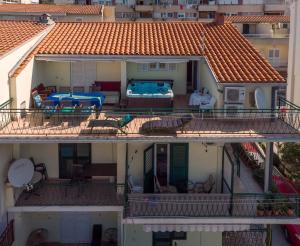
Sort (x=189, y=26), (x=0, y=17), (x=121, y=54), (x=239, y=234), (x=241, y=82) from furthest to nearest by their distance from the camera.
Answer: (x=0, y=17), (x=189, y=26), (x=239, y=234), (x=121, y=54), (x=241, y=82)

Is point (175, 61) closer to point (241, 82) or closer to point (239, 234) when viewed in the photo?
point (241, 82)

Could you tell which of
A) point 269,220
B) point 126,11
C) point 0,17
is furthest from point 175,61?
point 126,11

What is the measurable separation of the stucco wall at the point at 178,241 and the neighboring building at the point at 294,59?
1760 cm

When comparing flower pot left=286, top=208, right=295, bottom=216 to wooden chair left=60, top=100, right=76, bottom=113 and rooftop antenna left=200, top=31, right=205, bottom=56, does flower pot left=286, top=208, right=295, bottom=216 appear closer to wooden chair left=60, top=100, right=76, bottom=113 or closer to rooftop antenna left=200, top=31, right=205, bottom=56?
rooftop antenna left=200, top=31, right=205, bottom=56

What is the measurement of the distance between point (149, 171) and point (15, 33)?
1054 cm

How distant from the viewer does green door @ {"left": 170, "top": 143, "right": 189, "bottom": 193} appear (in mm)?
23047

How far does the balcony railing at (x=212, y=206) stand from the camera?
21062 millimetres

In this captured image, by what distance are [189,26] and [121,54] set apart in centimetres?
700

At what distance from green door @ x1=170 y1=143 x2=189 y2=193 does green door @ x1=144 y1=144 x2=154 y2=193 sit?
35.7 inches

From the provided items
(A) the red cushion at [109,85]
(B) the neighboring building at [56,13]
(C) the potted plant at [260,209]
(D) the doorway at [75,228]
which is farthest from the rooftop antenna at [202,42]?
(B) the neighboring building at [56,13]

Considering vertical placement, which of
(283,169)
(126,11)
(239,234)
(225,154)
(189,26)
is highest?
(126,11)

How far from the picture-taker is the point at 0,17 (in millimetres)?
60812

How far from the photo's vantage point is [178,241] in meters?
23.4

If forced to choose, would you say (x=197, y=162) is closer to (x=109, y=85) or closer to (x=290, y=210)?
(x=290, y=210)
